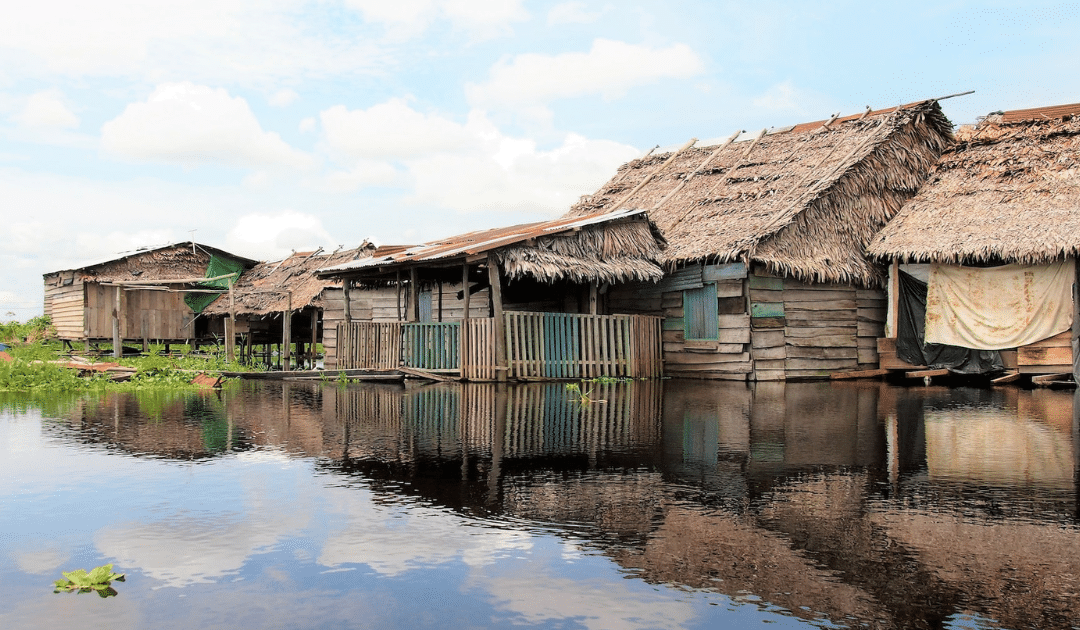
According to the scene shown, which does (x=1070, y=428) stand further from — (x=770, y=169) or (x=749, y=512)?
(x=770, y=169)

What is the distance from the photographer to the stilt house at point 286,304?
26656 mm

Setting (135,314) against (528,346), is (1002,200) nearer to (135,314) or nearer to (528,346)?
(528,346)

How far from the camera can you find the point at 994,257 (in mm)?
18062

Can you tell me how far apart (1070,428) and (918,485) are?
4.55m

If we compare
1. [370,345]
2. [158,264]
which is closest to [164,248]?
[158,264]

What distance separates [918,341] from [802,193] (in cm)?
407

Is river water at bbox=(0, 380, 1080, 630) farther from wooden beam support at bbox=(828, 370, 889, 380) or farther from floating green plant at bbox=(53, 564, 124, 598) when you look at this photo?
wooden beam support at bbox=(828, 370, 889, 380)

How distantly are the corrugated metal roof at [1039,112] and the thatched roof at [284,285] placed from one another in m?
17.1

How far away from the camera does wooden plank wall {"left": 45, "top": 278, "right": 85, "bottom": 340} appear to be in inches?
1313

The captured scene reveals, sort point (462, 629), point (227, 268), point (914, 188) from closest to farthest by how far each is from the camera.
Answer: point (462, 629)
point (914, 188)
point (227, 268)

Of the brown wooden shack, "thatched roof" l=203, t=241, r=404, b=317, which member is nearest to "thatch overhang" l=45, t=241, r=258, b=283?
the brown wooden shack

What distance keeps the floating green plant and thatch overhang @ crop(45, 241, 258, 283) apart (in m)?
31.2

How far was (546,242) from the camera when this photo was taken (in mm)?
17188

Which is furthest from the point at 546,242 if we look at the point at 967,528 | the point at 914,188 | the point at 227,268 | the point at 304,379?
the point at 227,268
